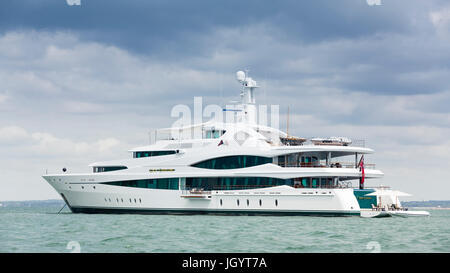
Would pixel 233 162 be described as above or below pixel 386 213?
above

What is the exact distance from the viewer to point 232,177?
37094 millimetres

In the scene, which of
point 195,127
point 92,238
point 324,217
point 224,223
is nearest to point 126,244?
point 92,238

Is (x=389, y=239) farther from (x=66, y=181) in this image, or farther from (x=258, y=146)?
(x=66, y=181)

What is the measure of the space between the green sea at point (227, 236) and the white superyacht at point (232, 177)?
297cm

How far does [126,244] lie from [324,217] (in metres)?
15.0

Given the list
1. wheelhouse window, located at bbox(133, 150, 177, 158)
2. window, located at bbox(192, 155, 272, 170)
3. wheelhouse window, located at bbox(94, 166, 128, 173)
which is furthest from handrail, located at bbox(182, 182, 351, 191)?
wheelhouse window, located at bbox(94, 166, 128, 173)

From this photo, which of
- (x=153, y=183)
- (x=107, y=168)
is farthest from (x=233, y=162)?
(x=107, y=168)

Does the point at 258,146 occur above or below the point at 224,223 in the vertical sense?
above

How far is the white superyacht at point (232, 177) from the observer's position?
35.0 metres

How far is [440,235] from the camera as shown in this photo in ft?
86.6

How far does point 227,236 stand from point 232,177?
41.6 ft

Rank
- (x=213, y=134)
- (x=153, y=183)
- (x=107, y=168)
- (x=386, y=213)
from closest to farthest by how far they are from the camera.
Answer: (x=386, y=213), (x=153, y=183), (x=213, y=134), (x=107, y=168)

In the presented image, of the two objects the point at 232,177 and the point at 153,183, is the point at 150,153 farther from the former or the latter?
the point at 232,177
